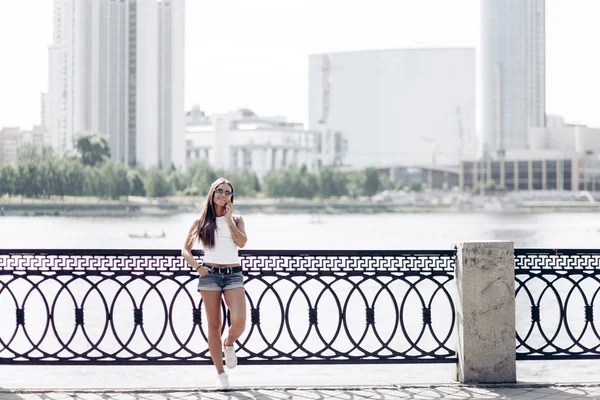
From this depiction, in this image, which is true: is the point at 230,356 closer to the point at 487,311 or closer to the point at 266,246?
the point at 487,311

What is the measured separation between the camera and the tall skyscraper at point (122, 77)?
143 metres

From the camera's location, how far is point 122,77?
148m

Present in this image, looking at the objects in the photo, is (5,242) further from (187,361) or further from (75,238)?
(187,361)

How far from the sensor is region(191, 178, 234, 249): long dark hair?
21.9ft

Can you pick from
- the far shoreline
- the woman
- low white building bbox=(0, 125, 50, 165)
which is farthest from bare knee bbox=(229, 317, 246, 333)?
low white building bbox=(0, 125, 50, 165)

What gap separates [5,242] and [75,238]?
8.03m

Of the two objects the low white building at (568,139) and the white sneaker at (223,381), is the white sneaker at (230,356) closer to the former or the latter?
the white sneaker at (223,381)

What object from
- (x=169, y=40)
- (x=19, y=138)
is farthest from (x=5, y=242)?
(x=169, y=40)

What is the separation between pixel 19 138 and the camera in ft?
331

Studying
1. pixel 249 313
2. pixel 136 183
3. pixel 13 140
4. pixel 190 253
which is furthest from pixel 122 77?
pixel 190 253

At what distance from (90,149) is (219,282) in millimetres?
122227

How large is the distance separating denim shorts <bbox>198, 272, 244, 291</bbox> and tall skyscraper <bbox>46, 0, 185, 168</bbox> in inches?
5380

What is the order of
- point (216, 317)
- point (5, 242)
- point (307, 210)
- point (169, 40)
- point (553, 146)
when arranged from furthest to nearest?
point (553, 146)
point (169, 40)
point (307, 210)
point (5, 242)
point (216, 317)

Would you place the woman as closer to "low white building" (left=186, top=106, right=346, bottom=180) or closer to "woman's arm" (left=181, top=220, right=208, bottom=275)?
"woman's arm" (left=181, top=220, right=208, bottom=275)
